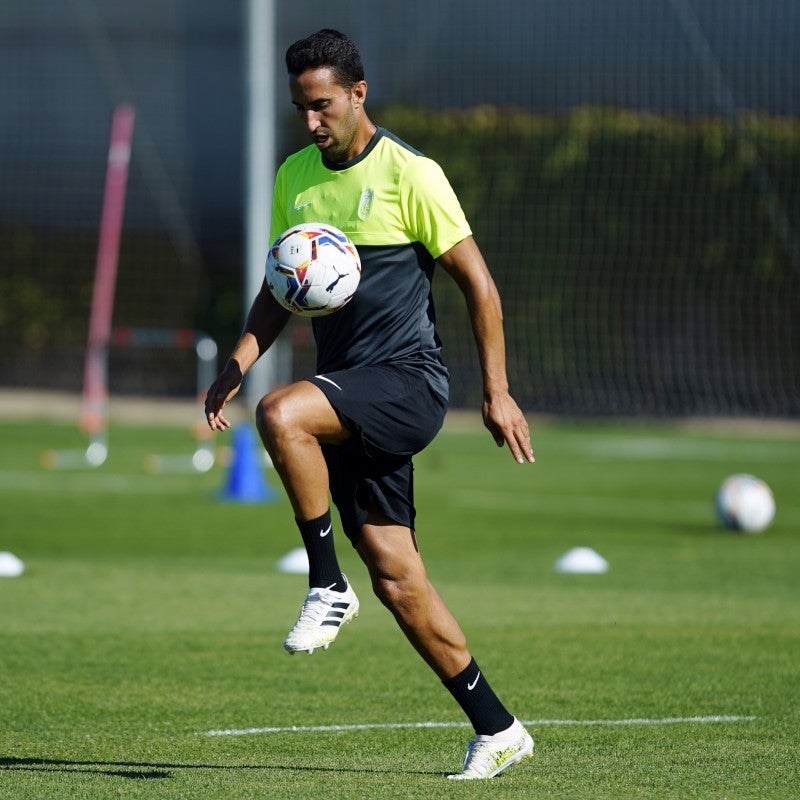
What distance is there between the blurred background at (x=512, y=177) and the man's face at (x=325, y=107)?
1744 cm

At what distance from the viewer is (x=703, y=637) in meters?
9.85

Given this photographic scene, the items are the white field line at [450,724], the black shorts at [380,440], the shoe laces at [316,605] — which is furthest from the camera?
the white field line at [450,724]

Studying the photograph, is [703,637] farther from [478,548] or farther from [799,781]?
[478,548]

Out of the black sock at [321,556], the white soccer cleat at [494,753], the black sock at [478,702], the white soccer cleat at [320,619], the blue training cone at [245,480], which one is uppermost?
the black sock at [321,556]

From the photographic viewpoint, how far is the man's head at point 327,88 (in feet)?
20.4

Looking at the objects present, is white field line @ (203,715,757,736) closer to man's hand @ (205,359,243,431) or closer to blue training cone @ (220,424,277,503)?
man's hand @ (205,359,243,431)

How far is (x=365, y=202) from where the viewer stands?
6.31 meters

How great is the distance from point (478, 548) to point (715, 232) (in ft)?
39.5

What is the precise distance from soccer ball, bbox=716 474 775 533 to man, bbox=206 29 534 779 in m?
9.35

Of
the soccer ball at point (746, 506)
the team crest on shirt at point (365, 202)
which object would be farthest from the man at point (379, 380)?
the soccer ball at point (746, 506)

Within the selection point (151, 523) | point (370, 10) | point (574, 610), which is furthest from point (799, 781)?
point (370, 10)

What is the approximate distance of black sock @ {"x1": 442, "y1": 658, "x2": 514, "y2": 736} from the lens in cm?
633

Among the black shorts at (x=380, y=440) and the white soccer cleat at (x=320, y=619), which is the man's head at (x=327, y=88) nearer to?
the black shorts at (x=380, y=440)

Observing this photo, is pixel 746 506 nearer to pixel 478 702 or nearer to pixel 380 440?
pixel 478 702
